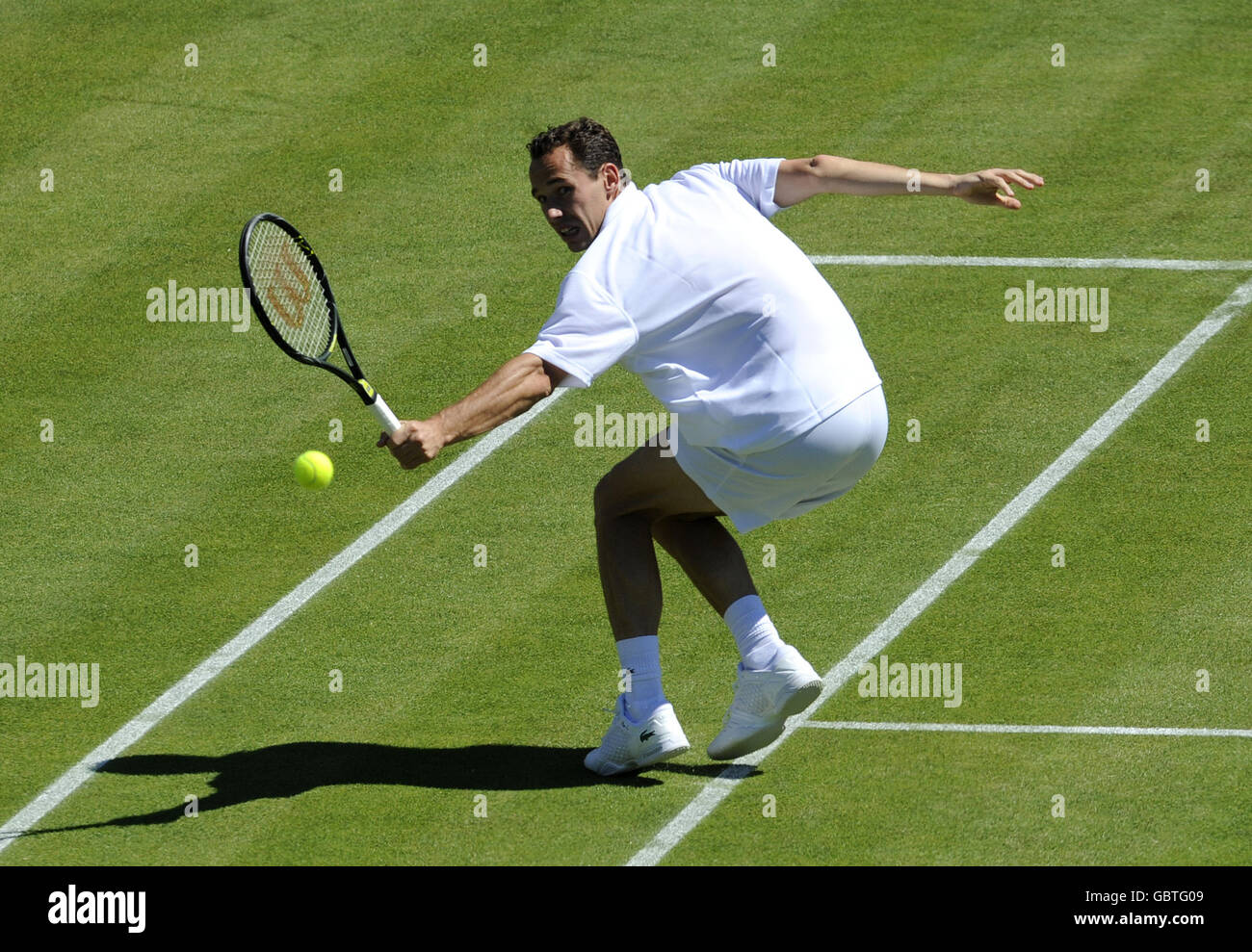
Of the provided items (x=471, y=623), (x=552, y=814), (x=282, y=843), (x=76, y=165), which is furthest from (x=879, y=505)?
(x=76, y=165)

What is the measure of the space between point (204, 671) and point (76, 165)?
6242 mm

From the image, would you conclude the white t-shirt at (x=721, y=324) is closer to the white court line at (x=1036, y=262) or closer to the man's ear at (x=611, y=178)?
the man's ear at (x=611, y=178)

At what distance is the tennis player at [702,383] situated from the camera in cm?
763

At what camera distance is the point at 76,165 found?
46.9ft

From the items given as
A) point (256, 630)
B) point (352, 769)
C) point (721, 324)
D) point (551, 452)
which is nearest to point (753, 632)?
point (721, 324)

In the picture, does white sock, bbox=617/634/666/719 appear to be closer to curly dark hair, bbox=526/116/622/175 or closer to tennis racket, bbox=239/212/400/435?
tennis racket, bbox=239/212/400/435

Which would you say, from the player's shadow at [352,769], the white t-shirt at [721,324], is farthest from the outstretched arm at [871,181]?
the player's shadow at [352,769]

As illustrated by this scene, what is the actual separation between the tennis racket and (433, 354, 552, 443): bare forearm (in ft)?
1.13

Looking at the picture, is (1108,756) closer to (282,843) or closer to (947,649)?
(947,649)

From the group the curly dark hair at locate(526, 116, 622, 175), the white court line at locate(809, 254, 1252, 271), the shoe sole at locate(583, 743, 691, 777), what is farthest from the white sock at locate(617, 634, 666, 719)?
the white court line at locate(809, 254, 1252, 271)

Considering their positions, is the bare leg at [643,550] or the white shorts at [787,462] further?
the bare leg at [643,550]

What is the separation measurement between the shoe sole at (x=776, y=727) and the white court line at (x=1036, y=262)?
17.6 feet

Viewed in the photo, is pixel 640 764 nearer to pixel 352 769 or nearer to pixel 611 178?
pixel 352 769

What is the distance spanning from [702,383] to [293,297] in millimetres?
1592
